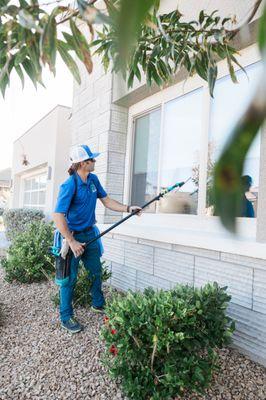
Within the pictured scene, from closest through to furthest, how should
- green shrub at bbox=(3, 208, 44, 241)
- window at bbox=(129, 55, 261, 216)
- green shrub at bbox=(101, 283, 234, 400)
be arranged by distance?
green shrub at bbox=(101, 283, 234, 400) < window at bbox=(129, 55, 261, 216) < green shrub at bbox=(3, 208, 44, 241)

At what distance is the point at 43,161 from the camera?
1042 centimetres

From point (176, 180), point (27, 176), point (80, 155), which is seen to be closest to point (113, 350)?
point (80, 155)

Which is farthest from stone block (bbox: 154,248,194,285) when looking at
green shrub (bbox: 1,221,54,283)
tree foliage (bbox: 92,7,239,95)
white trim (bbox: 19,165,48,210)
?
white trim (bbox: 19,165,48,210)

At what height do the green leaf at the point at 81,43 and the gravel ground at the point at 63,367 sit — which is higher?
the green leaf at the point at 81,43

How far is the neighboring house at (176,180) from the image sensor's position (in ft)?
8.36

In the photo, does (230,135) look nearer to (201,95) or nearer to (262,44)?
(262,44)

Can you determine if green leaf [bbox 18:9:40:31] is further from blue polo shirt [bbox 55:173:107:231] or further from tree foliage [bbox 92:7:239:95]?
blue polo shirt [bbox 55:173:107:231]

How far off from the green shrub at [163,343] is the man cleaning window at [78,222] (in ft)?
3.00

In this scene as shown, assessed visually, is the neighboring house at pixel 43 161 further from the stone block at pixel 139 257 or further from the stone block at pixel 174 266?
the stone block at pixel 174 266

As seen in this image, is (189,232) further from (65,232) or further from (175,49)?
(175,49)

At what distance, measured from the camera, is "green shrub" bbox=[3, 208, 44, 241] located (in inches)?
341

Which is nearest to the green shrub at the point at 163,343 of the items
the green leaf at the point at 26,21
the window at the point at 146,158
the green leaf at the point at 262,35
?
the green leaf at the point at 26,21

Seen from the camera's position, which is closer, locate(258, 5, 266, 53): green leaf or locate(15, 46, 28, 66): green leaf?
locate(258, 5, 266, 53): green leaf

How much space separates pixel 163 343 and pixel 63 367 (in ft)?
3.13
